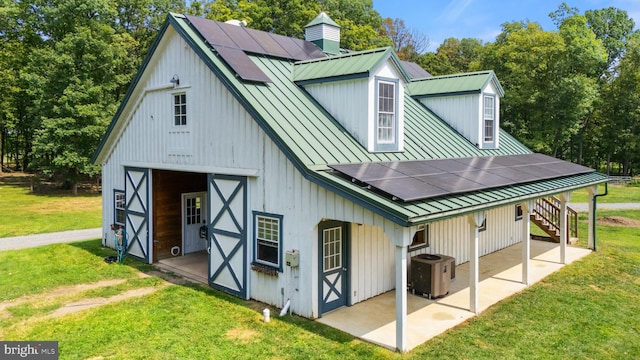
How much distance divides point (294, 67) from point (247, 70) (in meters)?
2.23

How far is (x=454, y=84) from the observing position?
1555cm

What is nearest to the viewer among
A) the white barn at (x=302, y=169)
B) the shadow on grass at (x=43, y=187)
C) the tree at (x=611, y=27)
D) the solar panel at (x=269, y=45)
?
the white barn at (x=302, y=169)

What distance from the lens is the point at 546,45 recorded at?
126 ft

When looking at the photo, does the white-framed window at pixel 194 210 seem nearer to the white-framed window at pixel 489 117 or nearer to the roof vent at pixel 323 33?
the roof vent at pixel 323 33

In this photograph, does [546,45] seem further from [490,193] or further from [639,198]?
[490,193]

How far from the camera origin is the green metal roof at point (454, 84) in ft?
49.0

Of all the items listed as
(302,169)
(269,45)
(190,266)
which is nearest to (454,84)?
(269,45)

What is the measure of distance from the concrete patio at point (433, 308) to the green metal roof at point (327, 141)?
2.39 meters

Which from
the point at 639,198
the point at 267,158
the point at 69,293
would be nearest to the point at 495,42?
the point at 639,198

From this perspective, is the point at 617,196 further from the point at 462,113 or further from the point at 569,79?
the point at 462,113

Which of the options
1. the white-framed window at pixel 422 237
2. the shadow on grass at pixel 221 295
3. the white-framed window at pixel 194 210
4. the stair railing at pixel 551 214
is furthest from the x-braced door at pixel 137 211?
the stair railing at pixel 551 214

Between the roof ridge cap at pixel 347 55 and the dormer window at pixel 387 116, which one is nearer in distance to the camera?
the roof ridge cap at pixel 347 55

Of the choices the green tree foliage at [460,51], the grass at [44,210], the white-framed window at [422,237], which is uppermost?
the green tree foliage at [460,51]

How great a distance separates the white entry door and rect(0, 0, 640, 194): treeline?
19.1 metres
